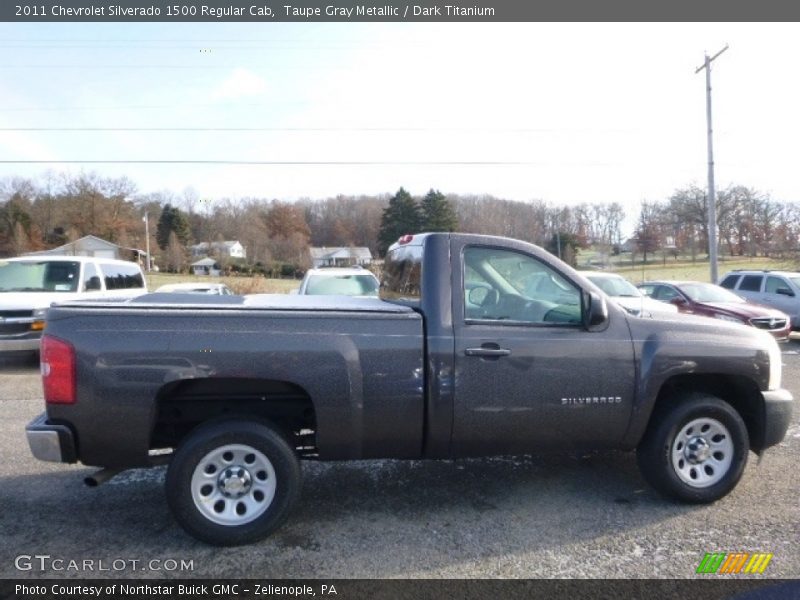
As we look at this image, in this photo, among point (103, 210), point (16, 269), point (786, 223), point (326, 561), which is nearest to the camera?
point (326, 561)

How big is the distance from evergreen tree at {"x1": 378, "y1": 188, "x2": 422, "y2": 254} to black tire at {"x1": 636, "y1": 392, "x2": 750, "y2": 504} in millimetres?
20965

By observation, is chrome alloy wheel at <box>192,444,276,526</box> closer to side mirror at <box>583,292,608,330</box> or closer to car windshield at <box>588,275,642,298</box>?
side mirror at <box>583,292,608,330</box>

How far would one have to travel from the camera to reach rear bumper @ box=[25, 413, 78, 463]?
3.39 meters

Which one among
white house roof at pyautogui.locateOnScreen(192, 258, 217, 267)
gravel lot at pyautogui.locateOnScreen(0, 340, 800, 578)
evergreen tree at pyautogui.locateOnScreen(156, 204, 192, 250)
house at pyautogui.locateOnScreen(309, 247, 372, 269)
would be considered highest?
evergreen tree at pyautogui.locateOnScreen(156, 204, 192, 250)

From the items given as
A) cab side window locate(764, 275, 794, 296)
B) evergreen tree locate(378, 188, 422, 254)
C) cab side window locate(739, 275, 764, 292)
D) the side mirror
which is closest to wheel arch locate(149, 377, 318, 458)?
the side mirror

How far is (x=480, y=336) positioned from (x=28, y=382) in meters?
8.18

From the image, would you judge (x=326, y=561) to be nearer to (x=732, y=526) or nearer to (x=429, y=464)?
(x=429, y=464)

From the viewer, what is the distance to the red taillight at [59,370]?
11.0 feet

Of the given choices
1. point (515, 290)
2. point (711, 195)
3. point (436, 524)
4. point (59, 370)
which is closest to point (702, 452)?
point (515, 290)

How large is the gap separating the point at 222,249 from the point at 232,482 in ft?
164

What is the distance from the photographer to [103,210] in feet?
236

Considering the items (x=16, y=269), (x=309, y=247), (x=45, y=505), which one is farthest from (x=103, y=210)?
(x=45, y=505)

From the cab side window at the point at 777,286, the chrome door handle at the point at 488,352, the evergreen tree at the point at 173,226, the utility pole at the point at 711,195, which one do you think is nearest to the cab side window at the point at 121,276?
the chrome door handle at the point at 488,352

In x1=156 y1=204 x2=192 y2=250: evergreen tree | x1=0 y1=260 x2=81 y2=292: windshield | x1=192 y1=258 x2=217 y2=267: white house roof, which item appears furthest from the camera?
x1=156 y1=204 x2=192 y2=250: evergreen tree
